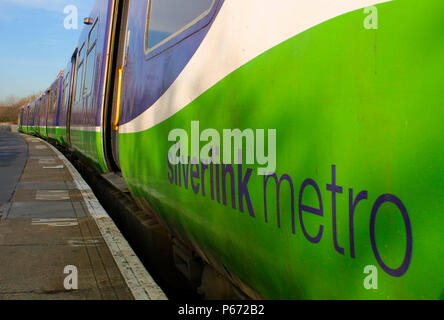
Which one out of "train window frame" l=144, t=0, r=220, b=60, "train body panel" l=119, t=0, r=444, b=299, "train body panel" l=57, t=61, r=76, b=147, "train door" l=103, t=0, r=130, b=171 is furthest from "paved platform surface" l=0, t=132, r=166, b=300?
"train body panel" l=57, t=61, r=76, b=147

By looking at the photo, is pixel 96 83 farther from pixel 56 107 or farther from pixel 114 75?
pixel 56 107

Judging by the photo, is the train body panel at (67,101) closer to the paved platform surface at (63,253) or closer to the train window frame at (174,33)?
the paved platform surface at (63,253)

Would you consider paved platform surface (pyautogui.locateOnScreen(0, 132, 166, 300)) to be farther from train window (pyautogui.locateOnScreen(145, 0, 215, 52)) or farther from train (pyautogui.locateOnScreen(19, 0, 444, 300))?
train window (pyautogui.locateOnScreen(145, 0, 215, 52))

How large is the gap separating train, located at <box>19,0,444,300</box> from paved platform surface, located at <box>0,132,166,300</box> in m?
0.74

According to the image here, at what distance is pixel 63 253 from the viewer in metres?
3.77

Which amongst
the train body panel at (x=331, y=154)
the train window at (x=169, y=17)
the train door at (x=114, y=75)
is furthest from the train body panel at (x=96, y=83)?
the train body panel at (x=331, y=154)

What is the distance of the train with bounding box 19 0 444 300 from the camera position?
3.23 ft

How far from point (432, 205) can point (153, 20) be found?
9.07 ft

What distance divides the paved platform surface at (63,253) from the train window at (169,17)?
1600 millimetres

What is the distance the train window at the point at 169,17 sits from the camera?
232cm

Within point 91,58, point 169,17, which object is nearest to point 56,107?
point 91,58

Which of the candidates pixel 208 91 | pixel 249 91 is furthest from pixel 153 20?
pixel 249 91

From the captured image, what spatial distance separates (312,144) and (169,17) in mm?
1869
